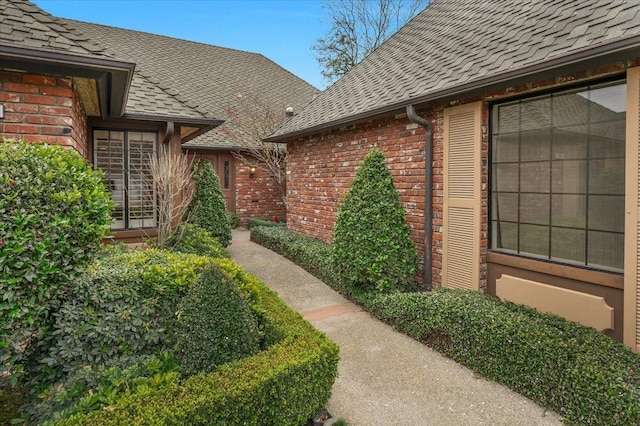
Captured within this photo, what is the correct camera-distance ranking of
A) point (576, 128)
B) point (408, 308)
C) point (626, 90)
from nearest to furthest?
point (626, 90) < point (576, 128) < point (408, 308)

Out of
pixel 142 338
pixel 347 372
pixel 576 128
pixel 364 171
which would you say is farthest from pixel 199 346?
pixel 576 128

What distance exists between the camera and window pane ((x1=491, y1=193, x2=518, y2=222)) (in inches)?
172

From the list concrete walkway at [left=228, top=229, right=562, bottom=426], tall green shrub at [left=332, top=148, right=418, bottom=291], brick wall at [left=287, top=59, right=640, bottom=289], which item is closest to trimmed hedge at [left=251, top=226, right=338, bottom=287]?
brick wall at [left=287, top=59, right=640, bottom=289]

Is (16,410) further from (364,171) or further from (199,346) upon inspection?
(364,171)

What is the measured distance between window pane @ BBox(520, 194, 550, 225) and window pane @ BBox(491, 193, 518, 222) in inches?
3.4

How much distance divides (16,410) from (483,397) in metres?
3.79

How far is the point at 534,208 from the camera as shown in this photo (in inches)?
164

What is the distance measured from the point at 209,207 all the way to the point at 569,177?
263 inches

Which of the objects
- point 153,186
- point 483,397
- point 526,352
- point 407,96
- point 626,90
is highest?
point 407,96

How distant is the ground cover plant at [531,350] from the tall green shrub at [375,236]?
0.39 m

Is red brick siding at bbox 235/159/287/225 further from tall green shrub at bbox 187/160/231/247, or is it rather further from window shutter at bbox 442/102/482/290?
window shutter at bbox 442/102/482/290

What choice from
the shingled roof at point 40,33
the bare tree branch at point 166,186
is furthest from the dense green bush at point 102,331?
the bare tree branch at point 166,186

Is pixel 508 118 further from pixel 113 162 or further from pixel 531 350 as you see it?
pixel 113 162

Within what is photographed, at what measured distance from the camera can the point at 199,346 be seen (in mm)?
2582
